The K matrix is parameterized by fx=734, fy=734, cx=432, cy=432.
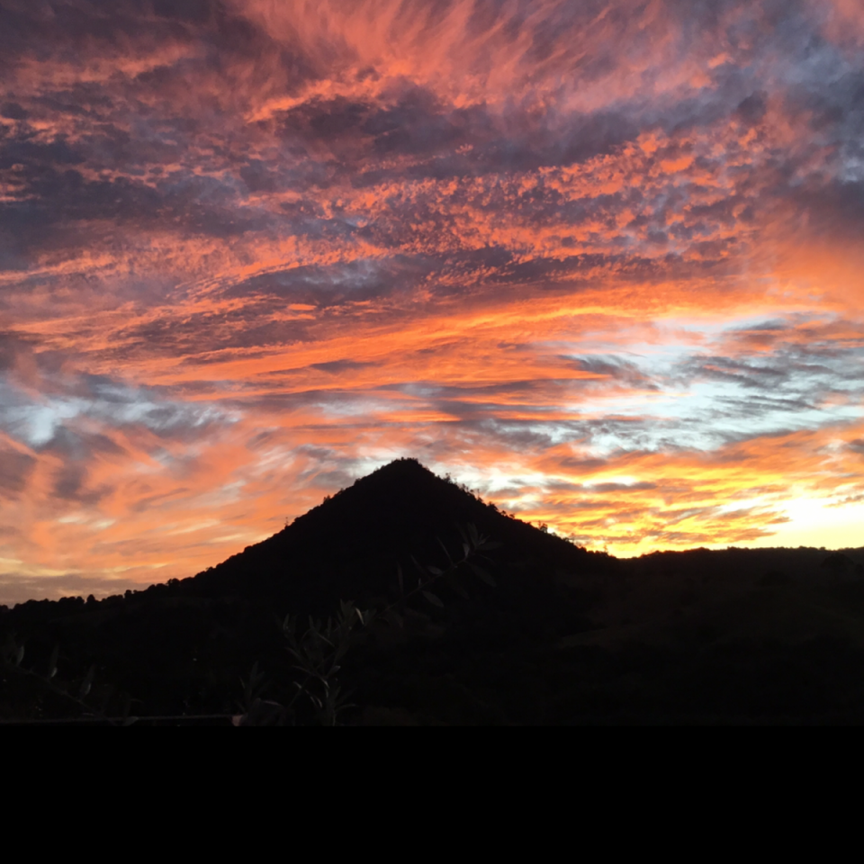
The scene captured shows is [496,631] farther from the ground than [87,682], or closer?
farther from the ground

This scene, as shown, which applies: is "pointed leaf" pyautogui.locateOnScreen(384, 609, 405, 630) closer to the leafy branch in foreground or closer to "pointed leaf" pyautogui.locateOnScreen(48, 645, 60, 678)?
the leafy branch in foreground

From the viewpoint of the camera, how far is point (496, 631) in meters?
23.0

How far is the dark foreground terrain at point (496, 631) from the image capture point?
56.5ft

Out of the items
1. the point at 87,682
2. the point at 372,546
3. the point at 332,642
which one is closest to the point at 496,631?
the point at 372,546

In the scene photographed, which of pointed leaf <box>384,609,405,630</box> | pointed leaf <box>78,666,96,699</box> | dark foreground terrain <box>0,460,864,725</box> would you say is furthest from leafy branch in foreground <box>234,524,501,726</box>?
dark foreground terrain <box>0,460,864,725</box>

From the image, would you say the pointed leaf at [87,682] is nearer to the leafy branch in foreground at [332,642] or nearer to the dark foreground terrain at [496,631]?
the leafy branch in foreground at [332,642]

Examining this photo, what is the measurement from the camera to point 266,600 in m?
23.9

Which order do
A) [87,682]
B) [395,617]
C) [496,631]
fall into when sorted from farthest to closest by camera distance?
[496,631], [395,617], [87,682]

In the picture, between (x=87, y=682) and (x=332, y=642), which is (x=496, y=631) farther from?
(x=87, y=682)

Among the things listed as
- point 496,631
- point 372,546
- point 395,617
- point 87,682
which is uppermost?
point 372,546

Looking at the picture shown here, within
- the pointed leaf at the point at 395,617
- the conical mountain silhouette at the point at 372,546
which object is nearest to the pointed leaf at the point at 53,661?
the pointed leaf at the point at 395,617

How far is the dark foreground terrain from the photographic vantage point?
17.2m

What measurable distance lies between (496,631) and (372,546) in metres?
5.79

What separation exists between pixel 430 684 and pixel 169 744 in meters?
18.8
